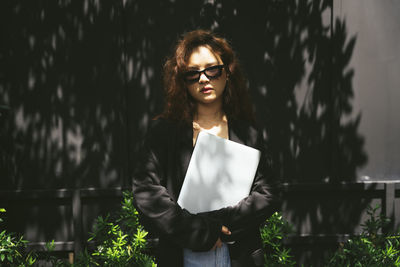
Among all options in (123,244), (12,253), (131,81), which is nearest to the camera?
(123,244)

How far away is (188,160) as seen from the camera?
1.89 meters

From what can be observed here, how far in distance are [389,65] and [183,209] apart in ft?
10.3

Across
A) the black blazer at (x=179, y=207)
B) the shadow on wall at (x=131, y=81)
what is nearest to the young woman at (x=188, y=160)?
the black blazer at (x=179, y=207)

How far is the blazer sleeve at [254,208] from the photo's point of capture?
5.78ft

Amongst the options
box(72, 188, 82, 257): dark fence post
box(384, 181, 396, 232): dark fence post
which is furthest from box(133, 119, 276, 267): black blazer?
box(384, 181, 396, 232): dark fence post

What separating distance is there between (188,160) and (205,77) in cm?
46

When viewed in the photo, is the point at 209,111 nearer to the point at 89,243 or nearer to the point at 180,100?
the point at 180,100

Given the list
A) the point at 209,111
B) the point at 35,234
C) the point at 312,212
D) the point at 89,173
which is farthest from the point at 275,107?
the point at 35,234

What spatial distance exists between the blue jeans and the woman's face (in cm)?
82

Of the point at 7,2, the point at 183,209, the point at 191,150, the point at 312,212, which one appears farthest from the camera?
the point at 312,212

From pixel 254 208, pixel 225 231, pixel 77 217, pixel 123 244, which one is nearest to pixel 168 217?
pixel 225 231

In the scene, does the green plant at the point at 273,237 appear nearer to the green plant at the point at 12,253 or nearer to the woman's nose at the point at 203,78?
the woman's nose at the point at 203,78

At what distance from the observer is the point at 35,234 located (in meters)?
3.84

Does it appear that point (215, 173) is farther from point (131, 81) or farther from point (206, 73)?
point (131, 81)
